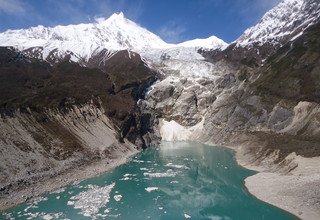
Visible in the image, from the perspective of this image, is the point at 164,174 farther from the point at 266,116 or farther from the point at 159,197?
the point at 266,116

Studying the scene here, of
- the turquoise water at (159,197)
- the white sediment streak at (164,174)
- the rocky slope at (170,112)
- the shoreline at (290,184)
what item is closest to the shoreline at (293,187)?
the shoreline at (290,184)

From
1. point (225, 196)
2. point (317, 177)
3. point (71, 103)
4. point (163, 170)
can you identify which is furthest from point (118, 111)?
point (317, 177)

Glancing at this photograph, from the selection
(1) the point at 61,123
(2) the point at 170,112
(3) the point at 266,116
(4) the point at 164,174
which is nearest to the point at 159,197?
(4) the point at 164,174

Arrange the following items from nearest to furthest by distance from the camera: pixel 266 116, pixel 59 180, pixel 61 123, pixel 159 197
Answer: pixel 159 197 → pixel 59 180 → pixel 61 123 → pixel 266 116

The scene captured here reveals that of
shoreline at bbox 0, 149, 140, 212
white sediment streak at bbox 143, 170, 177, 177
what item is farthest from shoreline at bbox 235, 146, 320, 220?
shoreline at bbox 0, 149, 140, 212

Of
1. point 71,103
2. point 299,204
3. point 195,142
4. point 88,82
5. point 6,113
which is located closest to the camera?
point 299,204

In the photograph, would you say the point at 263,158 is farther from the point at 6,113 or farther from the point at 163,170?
the point at 6,113
